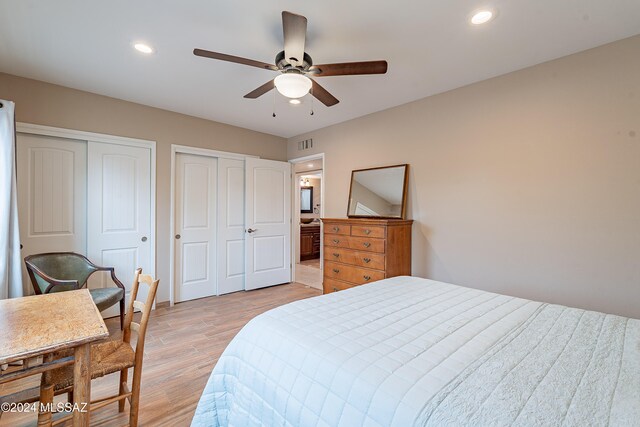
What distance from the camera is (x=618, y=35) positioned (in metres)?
1.97

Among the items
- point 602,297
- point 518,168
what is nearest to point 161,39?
point 518,168

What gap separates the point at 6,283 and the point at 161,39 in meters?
2.45

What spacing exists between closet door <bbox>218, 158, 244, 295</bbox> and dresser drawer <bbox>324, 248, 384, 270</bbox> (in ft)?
5.34

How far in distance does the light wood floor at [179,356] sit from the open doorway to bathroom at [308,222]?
181cm

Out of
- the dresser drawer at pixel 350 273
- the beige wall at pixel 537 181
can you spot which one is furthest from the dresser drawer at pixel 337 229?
the beige wall at pixel 537 181

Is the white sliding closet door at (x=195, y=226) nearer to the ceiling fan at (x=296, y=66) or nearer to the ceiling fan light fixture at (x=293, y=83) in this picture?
the ceiling fan at (x=296, y=66)

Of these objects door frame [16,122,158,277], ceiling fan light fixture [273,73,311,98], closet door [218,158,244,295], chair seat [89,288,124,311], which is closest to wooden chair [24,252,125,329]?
chair seat [89,288,124,311]

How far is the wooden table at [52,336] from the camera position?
40.5 inches

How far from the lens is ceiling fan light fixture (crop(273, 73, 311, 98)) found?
1.86 meters

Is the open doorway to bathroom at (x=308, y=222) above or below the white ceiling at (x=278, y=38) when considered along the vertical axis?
below

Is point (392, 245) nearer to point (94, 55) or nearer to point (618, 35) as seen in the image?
point (618, 35)

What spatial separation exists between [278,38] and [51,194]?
2888 millimetres

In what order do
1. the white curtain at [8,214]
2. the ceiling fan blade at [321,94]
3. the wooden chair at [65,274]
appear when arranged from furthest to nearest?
the wooden chair at [65,274], the white curtain at [8,214], the ceiling fan blade at [321,94]

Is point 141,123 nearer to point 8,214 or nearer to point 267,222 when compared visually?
point 8,214
